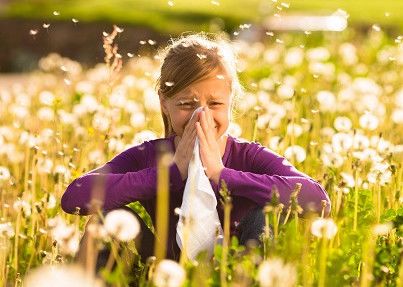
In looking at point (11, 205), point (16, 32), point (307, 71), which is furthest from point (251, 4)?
point (11, 205)

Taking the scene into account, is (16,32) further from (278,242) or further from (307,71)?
(278,242)

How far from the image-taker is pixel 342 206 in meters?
2.68

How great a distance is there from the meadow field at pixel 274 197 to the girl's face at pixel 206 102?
0.21 metres

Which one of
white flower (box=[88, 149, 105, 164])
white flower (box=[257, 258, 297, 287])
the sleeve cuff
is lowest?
white flower (box=[257, 258, 297, 287])

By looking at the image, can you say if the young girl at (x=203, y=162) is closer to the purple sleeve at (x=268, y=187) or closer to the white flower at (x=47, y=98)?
the purple sleeve at (x=268, y=187)

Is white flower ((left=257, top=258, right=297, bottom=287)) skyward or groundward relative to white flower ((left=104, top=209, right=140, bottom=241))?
groundward

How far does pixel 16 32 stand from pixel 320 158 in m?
11.7

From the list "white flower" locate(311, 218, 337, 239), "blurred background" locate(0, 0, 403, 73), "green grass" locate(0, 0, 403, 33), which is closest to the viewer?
"white flower" locate(311, 218, 337, 239)

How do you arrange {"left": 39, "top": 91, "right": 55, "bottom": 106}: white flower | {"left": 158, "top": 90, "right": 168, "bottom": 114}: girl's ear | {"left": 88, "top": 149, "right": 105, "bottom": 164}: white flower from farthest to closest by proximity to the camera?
{"left": 39, "top": 91, "right": 55, "bottom": 106}: white flower → {"left": 88, "top": 149, "right": 105, "bottom": 164}: white flower → {"left": 158, "top": 90, "right": 168, "bottom": 114}: girl's ear

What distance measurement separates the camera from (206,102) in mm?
2963

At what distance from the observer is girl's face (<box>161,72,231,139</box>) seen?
2.95 metres

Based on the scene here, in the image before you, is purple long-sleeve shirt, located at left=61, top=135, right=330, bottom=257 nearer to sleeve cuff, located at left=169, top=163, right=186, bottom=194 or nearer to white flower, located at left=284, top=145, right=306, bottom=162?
sleeve cuff, located at left=169, top=163, right=186, bottom=194

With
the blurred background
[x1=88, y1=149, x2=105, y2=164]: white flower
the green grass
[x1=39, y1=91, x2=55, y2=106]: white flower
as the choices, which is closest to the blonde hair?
[x1=88, y1=149, x2=105, y2=164]: white flower

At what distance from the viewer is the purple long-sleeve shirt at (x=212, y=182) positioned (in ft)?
9.23
